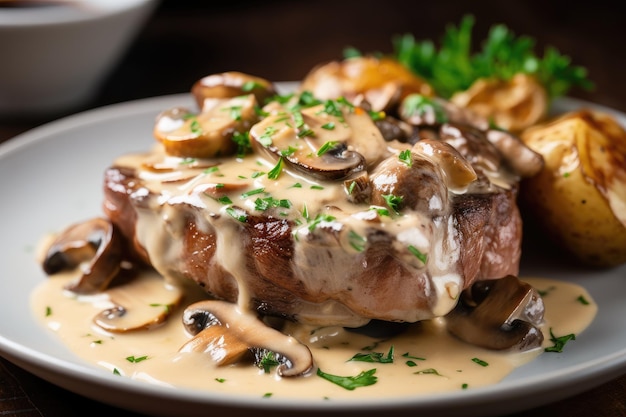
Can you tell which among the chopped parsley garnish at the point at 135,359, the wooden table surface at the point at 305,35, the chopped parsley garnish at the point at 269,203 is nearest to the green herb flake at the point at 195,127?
the chopped parsley garnish at the point at 269,203

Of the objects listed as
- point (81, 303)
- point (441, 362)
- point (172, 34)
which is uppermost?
point (441, 362)

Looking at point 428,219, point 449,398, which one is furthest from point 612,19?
point 449,398

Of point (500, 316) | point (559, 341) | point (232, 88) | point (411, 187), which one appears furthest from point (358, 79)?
point (559, 341)

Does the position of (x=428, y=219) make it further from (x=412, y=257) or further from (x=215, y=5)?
(x=215, y=5)

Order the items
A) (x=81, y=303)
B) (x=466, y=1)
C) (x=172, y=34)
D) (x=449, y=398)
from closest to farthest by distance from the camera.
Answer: (x=449, y=398) → (x=81, y=303) → (x=172, y=34) → (x=466, y=1)

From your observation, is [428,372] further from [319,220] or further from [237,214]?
[237,214]
